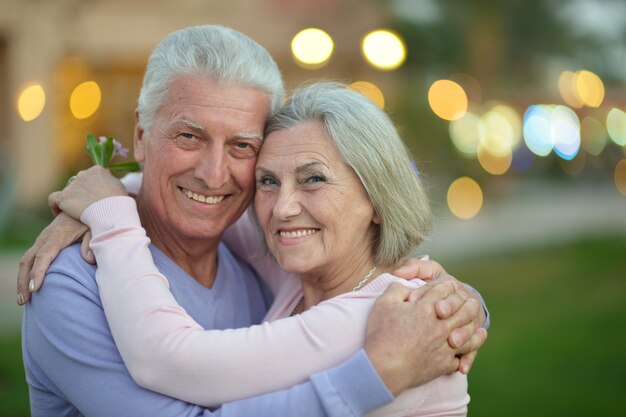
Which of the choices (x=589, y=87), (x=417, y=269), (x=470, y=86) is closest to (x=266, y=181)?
(x=417, y=269)

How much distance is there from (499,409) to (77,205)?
4.84 meters

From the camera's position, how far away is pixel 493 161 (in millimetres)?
19750

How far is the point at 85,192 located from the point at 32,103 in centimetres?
1464

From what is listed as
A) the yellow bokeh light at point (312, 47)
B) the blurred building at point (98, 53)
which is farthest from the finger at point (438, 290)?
the blurred building at point (98, 53)

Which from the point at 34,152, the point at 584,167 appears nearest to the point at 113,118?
the point at 34,152

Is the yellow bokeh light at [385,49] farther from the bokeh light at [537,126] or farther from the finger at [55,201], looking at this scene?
the bokeh light at [537,126]

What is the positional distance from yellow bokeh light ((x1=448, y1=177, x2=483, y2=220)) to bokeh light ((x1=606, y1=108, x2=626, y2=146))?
6.67 meters

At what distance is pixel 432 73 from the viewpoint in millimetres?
23812

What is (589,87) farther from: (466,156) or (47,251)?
(47,251)

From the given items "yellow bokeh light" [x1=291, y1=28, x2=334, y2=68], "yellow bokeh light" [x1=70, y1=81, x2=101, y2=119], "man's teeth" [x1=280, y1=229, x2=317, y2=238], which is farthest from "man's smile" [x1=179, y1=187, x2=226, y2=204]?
"yellow bokeh light" [x1=70, y1=81, x2=101, y2=119]

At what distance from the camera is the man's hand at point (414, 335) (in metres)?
2.40

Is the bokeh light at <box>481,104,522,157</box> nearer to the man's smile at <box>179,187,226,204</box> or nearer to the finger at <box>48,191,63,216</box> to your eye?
the man's smile at <box>179,187,226,204</box>

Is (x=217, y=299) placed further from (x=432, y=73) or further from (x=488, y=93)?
(x=432, y=73)

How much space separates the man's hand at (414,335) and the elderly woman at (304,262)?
77mm
